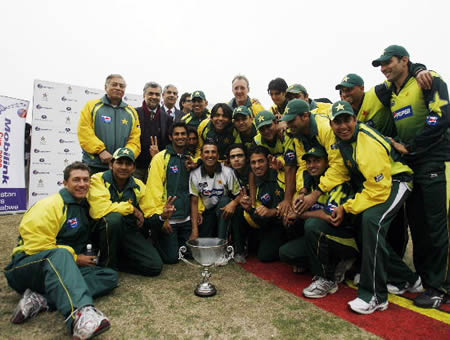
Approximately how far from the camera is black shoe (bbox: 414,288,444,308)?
2863 millimetres

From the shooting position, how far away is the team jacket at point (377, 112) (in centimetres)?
355

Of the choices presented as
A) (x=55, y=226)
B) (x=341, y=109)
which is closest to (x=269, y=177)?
(x=341, y=109)

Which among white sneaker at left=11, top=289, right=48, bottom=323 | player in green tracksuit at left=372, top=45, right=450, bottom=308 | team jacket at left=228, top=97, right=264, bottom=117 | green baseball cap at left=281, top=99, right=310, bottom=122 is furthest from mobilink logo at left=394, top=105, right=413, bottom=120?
white sneaker at left=11, top=289, right=48, bottom=323

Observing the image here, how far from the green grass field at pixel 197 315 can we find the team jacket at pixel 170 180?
106 centimetres

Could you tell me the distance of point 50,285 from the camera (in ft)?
8.07

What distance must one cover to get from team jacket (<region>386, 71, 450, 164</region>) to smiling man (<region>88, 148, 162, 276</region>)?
9.49 feet

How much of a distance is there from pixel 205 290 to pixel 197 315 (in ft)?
1.45

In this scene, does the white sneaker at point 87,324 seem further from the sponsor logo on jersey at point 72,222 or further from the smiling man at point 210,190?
the smiling man at point 210,190

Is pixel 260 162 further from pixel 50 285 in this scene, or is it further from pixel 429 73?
pixel 50 285

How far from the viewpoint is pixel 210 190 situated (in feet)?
14.7

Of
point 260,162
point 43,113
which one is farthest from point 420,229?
point 43,113

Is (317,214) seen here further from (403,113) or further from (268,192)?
(403,113)

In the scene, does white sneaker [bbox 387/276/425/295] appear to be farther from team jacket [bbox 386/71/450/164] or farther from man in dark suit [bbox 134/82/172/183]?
man in dark suit [bbox 134/82/172/183]

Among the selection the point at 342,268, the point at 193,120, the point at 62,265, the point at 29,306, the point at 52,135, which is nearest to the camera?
the point at 62,265
